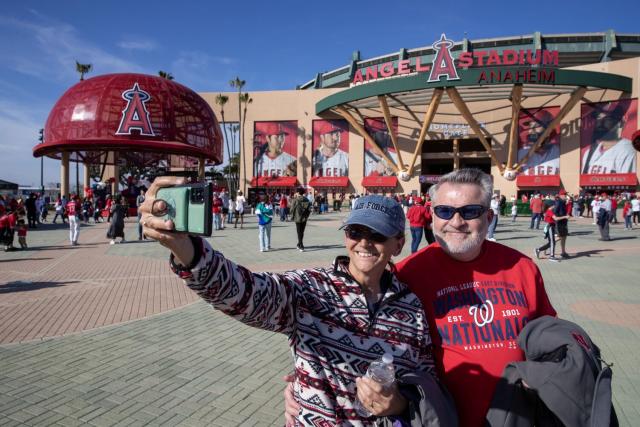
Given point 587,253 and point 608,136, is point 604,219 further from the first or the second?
point 608,136

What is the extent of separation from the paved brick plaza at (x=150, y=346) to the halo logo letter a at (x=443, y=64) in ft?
75.5

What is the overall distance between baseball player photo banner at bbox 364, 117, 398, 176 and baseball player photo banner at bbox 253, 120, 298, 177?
29.8ft

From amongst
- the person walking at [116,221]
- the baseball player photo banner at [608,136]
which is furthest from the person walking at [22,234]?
the baseball player photo banner at [608,136]

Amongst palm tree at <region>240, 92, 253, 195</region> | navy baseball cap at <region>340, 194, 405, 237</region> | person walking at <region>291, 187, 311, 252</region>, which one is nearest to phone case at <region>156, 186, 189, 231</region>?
navy baseball cap at <region>340, 194, 405, 237</region>

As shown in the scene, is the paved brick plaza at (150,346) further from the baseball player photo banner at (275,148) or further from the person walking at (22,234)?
the baseball player photo banner at (275,148)

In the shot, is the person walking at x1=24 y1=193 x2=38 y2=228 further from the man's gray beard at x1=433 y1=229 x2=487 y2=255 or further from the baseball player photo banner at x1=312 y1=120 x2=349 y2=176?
the baseball player photo banner at x1=312 y1=120 x2=349 y2=176

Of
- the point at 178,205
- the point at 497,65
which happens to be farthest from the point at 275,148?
the point at 178,205

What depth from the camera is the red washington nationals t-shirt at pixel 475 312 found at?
170 centimetres

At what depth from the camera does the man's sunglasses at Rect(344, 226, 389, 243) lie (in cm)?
172

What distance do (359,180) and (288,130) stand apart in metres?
11.3

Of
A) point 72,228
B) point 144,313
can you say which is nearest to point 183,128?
point 72,228

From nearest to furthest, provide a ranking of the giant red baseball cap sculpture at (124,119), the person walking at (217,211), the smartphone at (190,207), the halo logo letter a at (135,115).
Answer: the smartphone at (190,207)
the person walking at (217,211)
the giant red baseball cap sculpture at (124,119)
the halo logo letter a at (135,115)

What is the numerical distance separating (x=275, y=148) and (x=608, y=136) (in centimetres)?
3580

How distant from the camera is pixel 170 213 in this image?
1.35 meters
